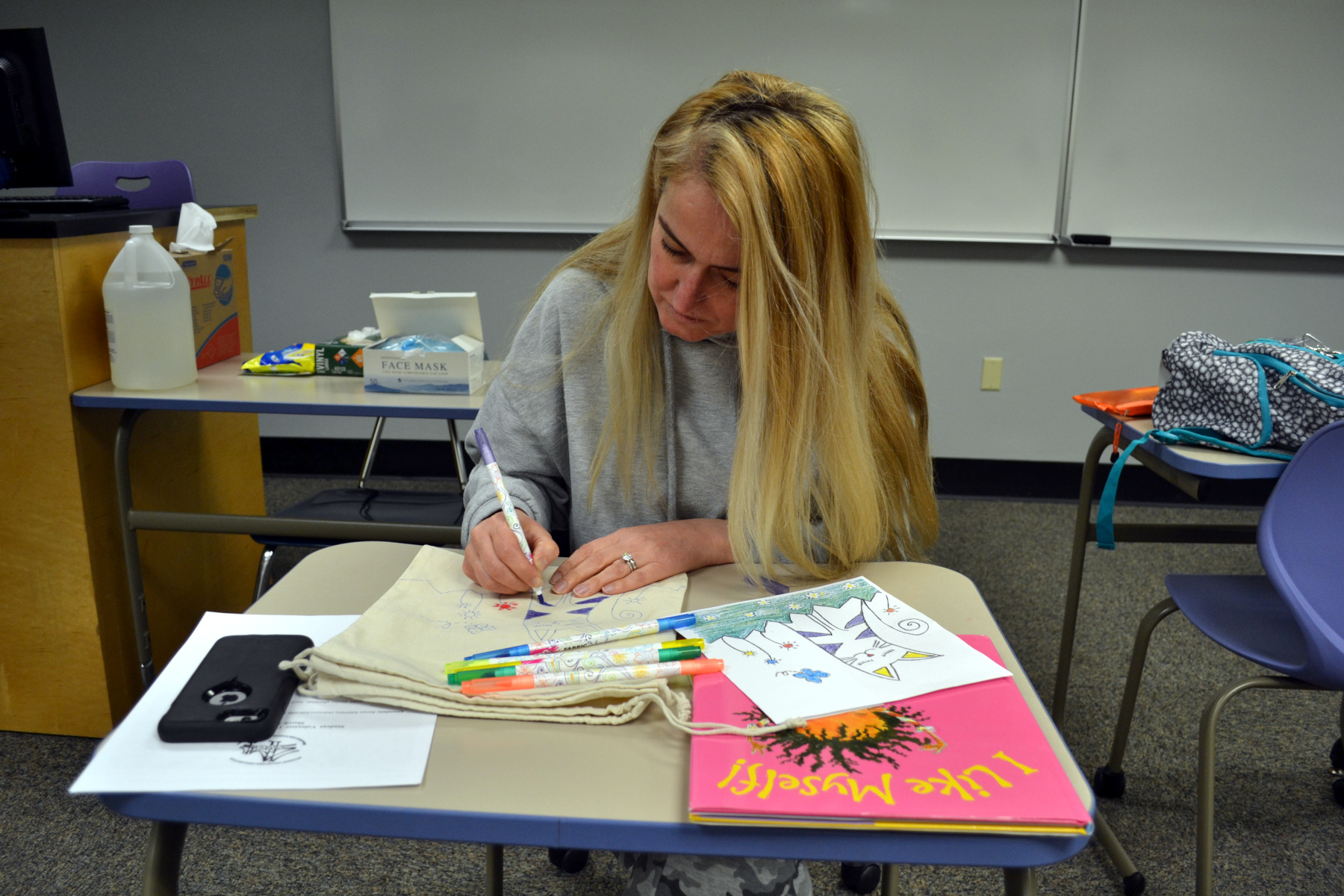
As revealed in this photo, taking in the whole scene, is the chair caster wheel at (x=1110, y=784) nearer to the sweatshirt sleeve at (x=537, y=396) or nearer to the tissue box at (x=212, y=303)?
the sweatshirt sleeve at (x=537, y=396)

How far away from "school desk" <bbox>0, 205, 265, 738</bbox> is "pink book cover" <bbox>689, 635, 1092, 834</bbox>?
1460 millimetres

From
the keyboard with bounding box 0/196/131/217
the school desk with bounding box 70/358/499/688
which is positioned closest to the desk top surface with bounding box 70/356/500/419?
the school desk with bounding box 70/358/499/688

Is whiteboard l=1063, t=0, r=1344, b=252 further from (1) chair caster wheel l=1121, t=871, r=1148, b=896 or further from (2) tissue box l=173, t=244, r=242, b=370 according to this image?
(2) tissue box l=173, t=244, r=242, b=370

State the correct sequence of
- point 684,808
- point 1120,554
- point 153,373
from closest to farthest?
point 684,808 → point 153,373 → point 1120,554

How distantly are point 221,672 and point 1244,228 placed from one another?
3404 mm

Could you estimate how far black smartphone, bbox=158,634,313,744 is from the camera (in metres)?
0.55

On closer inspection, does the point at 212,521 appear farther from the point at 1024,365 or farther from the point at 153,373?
the point at 1024,365

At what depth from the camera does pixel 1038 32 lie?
288 centimetres

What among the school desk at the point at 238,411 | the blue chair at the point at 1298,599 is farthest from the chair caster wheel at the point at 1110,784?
the school desk at the point at 238,411

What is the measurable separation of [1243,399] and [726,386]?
0.80 m

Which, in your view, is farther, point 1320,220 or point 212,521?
point 1320,220

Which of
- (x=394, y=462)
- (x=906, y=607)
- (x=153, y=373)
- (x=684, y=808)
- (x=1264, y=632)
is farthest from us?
(x=394, y=462)

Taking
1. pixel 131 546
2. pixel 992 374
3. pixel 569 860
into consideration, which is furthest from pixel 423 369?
pixel 992 374

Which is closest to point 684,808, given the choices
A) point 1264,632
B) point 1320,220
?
point 1264,632
